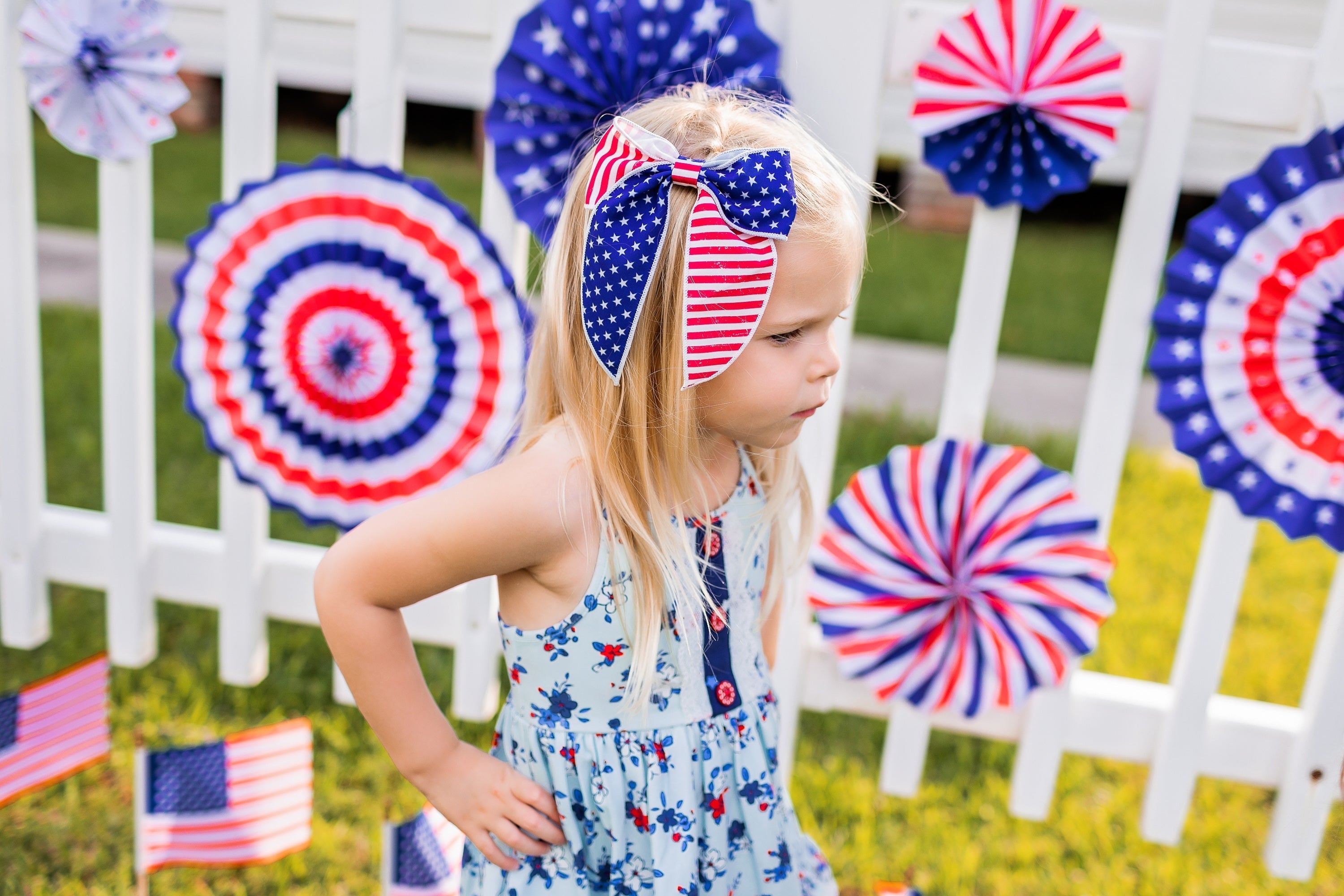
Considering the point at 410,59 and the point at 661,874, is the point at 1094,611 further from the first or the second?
the point at 410,59

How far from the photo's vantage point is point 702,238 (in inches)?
A: 45.0

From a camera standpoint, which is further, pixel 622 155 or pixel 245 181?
pixel 245 181

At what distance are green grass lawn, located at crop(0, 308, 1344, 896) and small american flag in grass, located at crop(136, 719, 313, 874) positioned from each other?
0.48ft

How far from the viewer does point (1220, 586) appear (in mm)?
1972

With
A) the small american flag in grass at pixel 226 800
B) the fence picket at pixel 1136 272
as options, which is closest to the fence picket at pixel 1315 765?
the fence picket at pixel 1136 272

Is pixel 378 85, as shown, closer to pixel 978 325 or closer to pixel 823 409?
pixel 823 409

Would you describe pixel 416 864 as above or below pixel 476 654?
below

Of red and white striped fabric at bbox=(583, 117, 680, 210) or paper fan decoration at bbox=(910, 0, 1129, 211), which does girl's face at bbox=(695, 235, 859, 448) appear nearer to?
red and white striped fabric at bbox=(583, 117, 680, 210)

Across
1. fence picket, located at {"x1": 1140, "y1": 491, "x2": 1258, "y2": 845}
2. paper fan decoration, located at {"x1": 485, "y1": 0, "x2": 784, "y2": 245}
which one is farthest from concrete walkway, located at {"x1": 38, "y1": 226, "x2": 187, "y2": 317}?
fence picket, located at {"x1": 1140, "y1": 491, "x2": 1258, "y2": 845}

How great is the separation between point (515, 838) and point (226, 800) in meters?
0.78

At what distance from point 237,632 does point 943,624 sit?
52.2 inches

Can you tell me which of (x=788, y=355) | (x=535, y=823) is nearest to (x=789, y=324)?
(x=788, y=355)

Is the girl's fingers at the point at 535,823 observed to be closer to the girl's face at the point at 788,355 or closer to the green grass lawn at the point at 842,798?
the girl's face at the point at 788,355

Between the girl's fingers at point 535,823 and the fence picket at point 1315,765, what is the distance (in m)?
1.36
